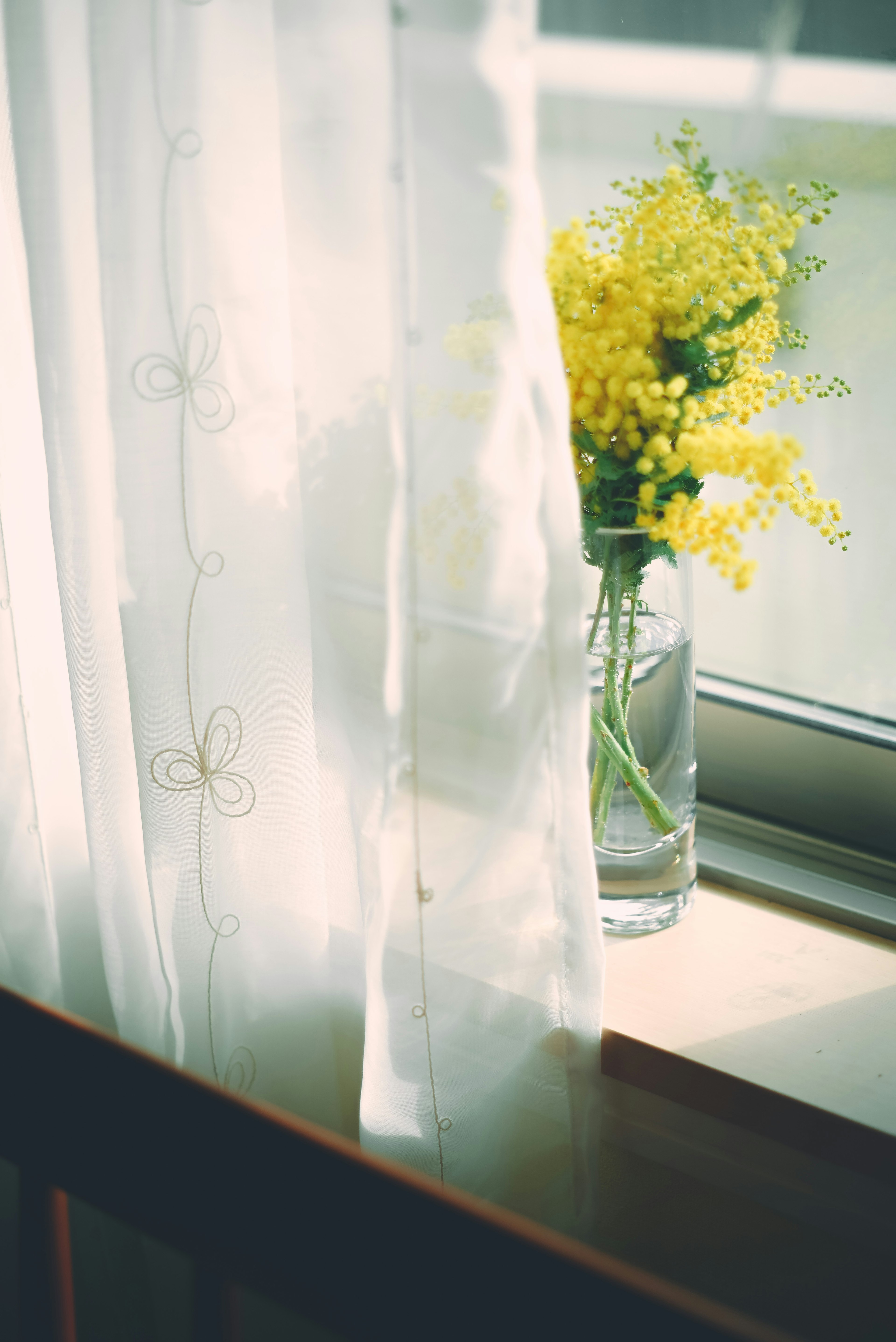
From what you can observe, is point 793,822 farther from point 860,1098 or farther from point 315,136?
point 315,136

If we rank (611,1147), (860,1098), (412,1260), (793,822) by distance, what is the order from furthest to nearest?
(793,822) → (611,1147) → (860,1098) → (412,1260)

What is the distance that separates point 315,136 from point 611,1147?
732 millimetres

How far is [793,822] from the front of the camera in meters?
0.91

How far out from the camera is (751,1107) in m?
0.62

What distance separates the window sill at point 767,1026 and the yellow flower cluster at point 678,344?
0.33m

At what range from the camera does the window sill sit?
2.00 ft

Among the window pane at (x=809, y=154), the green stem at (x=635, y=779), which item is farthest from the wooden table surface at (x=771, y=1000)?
the window pane at (x=809, y=154)

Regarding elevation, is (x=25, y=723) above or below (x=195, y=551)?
below

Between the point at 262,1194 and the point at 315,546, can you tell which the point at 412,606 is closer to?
the point at 315,546

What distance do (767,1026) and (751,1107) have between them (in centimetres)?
8

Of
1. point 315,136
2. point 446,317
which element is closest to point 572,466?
point 446,317

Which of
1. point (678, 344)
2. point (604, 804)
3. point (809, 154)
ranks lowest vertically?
point (604, 804)

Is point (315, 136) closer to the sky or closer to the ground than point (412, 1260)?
closer to the sky

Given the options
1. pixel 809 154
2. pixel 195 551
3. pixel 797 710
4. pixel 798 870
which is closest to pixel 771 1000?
pixel 798 870
